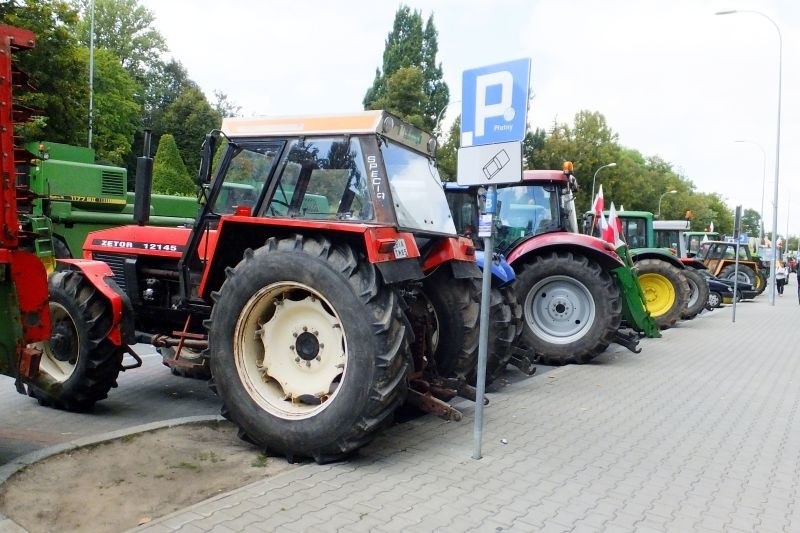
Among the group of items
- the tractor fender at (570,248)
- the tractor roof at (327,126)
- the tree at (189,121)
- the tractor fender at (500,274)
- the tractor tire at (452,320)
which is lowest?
the tractor tire at (452,320)

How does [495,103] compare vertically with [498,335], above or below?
above

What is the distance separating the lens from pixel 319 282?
165 inches

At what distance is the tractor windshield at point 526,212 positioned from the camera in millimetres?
9156

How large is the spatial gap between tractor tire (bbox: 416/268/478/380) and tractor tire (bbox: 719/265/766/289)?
19.3 m

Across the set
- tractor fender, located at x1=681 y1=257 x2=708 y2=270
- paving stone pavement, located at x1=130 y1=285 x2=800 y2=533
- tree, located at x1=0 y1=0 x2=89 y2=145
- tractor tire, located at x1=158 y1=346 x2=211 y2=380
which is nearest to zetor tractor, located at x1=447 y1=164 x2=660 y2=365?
paving stone pavement, located at x1=130 y1=285 x2=800 y2=533

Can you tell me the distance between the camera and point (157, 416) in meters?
5.66

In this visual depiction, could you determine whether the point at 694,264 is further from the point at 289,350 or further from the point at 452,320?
the point at 289,350

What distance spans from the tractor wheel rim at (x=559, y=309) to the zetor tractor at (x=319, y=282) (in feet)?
11.4

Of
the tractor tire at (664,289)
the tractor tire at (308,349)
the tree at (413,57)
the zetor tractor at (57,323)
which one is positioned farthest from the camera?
the tree at (413,57)

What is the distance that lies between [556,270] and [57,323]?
5856 mm

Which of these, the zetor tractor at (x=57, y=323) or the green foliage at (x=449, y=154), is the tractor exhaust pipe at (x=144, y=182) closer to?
the zetor tractor at (x=57, y=323)

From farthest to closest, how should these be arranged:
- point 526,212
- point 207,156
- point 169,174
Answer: point 169,174 < point 526,212 < point 207,156

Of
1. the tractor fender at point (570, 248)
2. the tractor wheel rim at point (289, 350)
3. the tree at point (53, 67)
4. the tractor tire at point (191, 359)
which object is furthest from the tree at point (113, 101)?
the tractor wheel rim at point (289, 350)

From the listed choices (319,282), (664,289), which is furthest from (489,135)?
(664,289)
